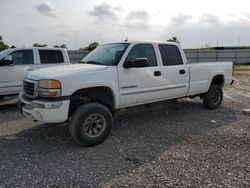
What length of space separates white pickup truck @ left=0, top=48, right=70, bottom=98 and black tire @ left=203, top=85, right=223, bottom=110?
4.93 meters

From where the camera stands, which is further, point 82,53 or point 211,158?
point 82,53

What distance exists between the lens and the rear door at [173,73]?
5.74 meters

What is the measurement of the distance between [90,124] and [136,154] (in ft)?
3.21

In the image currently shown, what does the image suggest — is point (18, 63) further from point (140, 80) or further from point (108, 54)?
point (140, 80)

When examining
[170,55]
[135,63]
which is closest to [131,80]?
[135,63]

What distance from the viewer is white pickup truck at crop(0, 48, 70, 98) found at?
7434 mm

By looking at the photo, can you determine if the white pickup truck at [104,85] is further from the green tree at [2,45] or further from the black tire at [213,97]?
the green tree at [2,45]

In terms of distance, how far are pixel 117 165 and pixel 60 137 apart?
5.60 feet

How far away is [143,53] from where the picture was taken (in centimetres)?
548

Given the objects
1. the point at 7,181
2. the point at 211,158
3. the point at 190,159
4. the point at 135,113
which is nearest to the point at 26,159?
the point at 7,181

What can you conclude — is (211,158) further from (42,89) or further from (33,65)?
(33,65)

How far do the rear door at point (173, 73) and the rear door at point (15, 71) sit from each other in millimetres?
4334

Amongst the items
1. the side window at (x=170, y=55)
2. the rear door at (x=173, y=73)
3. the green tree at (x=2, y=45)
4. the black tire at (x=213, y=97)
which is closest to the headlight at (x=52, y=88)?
the rear door at (x=173, y=73)

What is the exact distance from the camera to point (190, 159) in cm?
399
